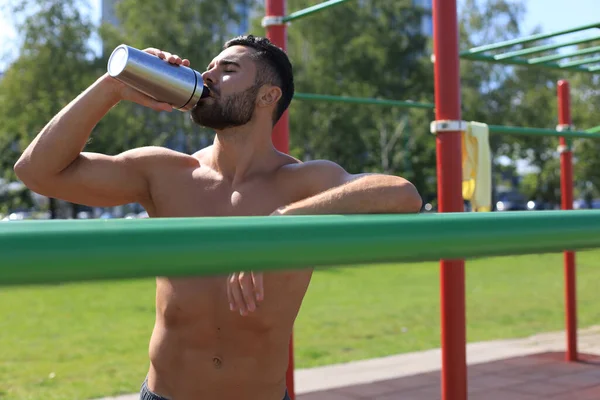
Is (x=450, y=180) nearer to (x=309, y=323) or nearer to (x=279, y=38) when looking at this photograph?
(x=279, y=38)

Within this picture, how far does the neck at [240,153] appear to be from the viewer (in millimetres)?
2176

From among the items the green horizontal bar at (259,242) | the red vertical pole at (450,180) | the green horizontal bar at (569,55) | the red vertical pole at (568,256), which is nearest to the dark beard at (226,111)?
the red vertical pole at (450,180)

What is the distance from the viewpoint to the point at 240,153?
2186 millimetres

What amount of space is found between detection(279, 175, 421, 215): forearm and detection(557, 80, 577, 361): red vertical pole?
12.7 ft

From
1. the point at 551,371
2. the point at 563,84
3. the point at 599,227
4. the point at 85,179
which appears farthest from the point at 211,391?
the point at 563,84

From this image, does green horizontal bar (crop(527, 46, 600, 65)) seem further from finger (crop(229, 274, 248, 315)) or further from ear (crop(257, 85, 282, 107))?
finger (crop(229, 274, 248, 315))

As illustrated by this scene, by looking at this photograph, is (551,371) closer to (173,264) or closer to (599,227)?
(599,227)

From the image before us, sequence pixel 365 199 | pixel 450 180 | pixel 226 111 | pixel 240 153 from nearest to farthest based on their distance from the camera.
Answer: pixel 365 199 < pixel 226 111 < pixel 240 153 < pixel 450 180

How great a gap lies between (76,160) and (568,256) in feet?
13.4

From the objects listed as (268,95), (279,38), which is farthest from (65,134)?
(279,38)

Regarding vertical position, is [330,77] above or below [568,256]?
above

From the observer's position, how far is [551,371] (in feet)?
16.4

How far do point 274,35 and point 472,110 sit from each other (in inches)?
952

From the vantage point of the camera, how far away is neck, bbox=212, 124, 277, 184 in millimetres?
2176
